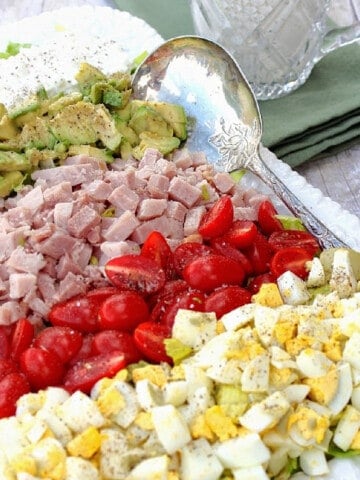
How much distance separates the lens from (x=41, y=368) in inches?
84.3

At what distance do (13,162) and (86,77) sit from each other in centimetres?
58

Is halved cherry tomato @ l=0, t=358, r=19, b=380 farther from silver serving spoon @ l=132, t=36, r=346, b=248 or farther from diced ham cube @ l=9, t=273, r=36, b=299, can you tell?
silver serving spoon @ l=132, t=36, r=346, b=248

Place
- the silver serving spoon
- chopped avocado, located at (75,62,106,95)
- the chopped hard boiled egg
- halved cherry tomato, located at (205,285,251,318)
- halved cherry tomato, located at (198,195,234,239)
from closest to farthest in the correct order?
the chopped hard boiled egg → halved cherry tomato, located at (205,285,251,318) → halved cherry tomato, located at (198,195,234,239) → the silver serving spoon → chopped avocado, located at (75,62,106,95)

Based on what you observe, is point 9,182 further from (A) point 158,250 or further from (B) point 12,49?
(B) point 12,49

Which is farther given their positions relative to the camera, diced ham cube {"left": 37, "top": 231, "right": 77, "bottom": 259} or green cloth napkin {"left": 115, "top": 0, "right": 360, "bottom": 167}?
green cloth napkin {"left": 115, "top": 0, "right": 360, "bottom": 167}

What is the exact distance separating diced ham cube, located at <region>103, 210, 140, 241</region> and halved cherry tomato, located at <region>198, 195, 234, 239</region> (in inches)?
9.0

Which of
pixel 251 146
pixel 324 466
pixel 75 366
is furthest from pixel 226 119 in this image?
pixel 324 466

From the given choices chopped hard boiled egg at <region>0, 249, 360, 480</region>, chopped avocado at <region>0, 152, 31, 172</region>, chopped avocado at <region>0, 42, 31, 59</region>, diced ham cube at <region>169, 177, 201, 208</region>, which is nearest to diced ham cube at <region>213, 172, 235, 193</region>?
diced ham cube at <region>169, 177, 201, 208</region>

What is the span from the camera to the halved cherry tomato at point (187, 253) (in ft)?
8.18

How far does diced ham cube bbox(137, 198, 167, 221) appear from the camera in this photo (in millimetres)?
2641

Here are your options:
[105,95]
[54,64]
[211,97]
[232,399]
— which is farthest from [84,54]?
[232,399]

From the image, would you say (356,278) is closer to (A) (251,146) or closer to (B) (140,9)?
(A) (251,146)

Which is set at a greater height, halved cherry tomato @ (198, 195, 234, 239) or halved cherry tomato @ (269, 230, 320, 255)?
halved cherry tomato @ (198, 195, 234, 239)

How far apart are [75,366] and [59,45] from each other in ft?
5.63
